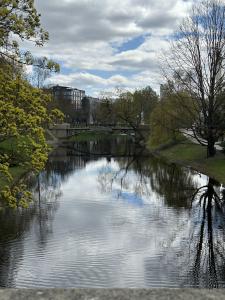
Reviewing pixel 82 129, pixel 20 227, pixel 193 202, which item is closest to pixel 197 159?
pixel 193 202

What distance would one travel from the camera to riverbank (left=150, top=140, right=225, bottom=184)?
3644 centimetres

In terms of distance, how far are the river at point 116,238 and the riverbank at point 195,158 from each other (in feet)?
13.4

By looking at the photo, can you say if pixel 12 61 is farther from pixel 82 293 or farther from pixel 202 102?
pixel 202 102

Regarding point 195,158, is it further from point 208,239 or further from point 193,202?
point 208,239

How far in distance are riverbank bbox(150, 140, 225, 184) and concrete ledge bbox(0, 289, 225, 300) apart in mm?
28488

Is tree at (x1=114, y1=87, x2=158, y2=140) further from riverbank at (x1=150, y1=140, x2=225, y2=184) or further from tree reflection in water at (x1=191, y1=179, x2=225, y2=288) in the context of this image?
tree reflection in water at (x1=191, y1=179, x2=225, y2=288)

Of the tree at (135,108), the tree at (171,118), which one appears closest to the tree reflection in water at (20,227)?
the tree at (171,118)

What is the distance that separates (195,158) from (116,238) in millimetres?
30102

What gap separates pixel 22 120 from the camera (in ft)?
31.0

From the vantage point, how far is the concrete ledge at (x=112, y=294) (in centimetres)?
433

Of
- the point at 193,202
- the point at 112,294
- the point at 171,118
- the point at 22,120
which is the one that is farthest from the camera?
the point at 171,118

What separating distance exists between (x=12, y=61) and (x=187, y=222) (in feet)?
43.2

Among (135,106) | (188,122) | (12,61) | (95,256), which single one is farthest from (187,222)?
(135,106)

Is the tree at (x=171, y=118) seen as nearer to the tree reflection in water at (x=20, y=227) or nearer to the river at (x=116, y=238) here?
the river at (x=116, y=238)
